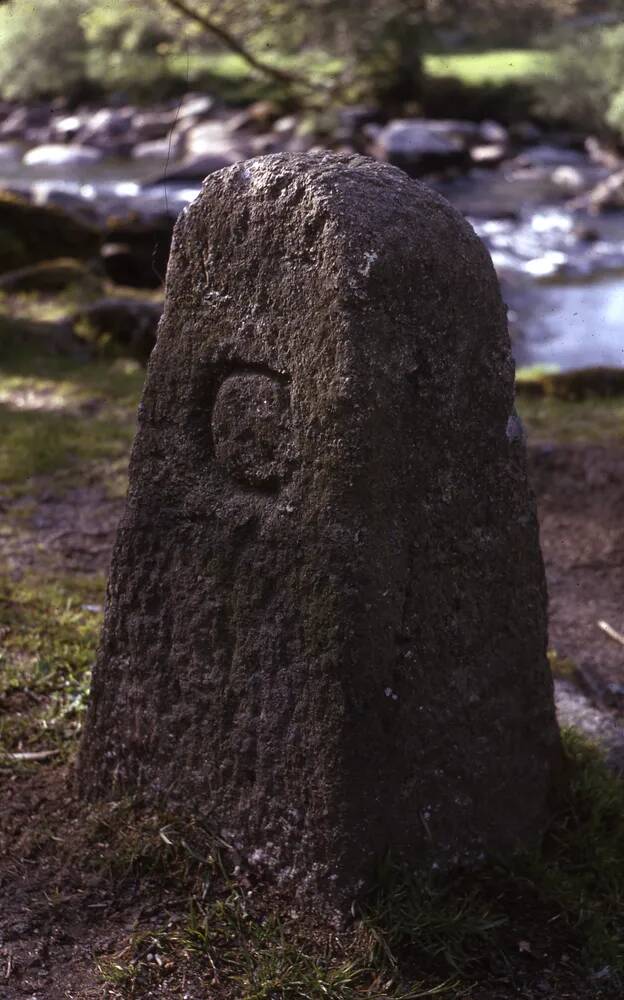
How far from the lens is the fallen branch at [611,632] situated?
160 inches

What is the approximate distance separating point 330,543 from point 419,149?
16894 mm

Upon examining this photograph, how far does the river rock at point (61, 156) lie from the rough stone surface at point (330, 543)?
1777cm

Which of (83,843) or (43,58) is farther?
(43,58)

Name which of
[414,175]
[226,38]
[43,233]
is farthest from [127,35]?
[414,175]

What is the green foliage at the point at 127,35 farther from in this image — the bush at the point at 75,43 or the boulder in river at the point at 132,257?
the boulder in river at the point at 132,257

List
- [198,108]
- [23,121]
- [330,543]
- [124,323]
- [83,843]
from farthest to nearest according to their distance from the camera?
1. [198,108]
2. [23,121]
3. [124,323]
4. [83,843]
5. [330,543]

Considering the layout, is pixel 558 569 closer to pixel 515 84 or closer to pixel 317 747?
pixel 317 747

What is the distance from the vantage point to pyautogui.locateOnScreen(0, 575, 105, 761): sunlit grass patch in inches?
118

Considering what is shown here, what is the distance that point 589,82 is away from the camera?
1859cm

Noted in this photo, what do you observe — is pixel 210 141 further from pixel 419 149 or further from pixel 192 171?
pixel 419 149

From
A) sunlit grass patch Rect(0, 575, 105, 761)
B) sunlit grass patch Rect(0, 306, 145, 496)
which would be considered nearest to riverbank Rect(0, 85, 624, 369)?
sunlit grass patch Rect(0, 306, 145, 496)

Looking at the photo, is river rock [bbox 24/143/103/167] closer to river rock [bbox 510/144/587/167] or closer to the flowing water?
the flowing water

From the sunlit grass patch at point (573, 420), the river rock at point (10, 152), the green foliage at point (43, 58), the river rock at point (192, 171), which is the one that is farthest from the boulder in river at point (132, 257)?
the river rock at point (10, 152)

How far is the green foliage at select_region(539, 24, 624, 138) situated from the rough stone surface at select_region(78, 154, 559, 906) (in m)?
15.0
